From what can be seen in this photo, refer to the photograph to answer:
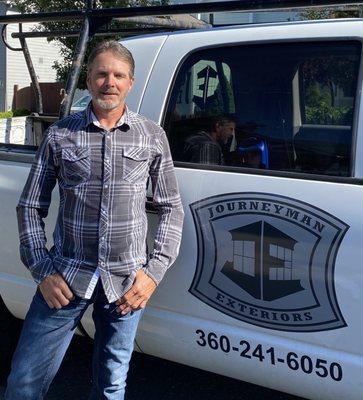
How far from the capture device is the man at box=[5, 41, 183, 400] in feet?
7.13

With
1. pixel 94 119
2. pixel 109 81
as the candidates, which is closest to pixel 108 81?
pixel 109 81

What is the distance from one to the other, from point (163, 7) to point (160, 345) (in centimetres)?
147

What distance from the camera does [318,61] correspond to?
7.90 ft

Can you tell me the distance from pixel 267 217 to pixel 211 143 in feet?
1.55

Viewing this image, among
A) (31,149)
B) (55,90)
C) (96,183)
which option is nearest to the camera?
(96,183)

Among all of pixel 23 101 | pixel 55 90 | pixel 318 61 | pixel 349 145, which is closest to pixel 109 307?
pixel 349 145

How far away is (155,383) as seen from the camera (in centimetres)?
346

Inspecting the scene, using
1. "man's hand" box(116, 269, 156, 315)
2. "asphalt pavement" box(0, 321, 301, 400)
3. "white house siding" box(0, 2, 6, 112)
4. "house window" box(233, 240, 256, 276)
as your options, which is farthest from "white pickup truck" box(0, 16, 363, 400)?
"white house siding" box(0, 2, 6, 112)

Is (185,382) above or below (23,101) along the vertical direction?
below

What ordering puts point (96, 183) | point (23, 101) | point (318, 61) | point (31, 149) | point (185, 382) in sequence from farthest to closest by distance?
point (23, 101) → point (185, 382) → point (31, 149) → point (318, 61) → point (96, 183)

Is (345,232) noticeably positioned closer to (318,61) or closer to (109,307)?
(318,61)

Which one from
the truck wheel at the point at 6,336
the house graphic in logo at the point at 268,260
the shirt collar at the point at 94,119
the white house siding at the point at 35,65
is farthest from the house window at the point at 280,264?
the white house siding at the point at 35,65

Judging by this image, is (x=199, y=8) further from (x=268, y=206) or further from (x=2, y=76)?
(x=2, y=76)

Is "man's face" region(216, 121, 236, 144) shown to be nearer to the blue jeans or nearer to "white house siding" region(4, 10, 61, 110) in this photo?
the blue jeans
